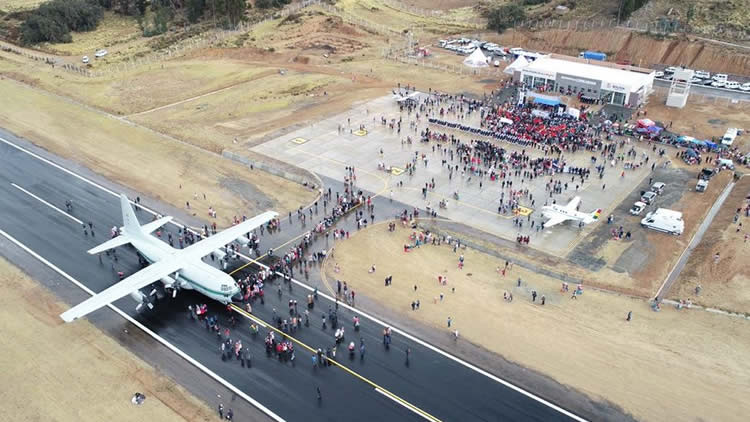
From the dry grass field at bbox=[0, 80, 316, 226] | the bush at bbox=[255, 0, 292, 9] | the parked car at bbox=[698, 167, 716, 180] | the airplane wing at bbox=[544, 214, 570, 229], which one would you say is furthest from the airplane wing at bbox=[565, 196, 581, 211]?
the bush at bbox=[255, 0, 292, 9]

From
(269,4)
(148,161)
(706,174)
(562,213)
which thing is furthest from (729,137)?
(269,4)

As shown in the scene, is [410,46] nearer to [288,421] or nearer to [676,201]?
[676,201]

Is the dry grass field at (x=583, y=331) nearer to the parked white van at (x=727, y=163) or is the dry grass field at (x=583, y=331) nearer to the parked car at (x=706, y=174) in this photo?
the parked car at (x=706, y=174)

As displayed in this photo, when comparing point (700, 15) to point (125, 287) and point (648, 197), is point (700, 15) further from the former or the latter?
point (125, 287)

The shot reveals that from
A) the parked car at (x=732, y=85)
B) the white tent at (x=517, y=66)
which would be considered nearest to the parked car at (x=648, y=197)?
the white tent at (x=517, y=66)

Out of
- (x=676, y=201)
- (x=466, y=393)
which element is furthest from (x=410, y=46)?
(x=466, y=393)

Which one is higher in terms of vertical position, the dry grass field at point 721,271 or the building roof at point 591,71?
the building roof at point 591,71
